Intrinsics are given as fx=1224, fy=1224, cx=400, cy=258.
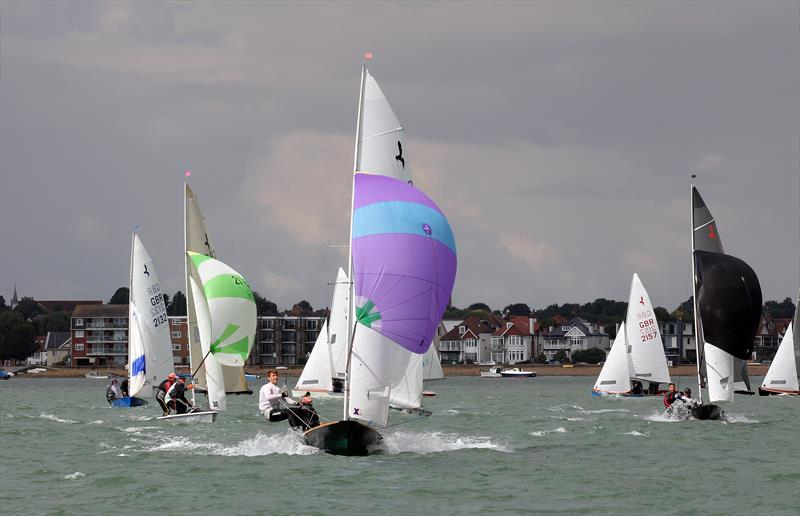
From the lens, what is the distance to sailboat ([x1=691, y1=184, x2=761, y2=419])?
43781 mm

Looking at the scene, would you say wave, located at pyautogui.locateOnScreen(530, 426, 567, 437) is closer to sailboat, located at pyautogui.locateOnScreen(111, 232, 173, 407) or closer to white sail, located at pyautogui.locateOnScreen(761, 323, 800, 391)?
sailboat, located at pyautogui.locateOnScreen(111, 232, 173, 407)

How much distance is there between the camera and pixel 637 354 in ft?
227

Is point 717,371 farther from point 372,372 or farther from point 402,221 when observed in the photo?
point 402,221

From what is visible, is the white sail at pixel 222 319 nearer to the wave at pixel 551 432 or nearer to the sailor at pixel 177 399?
the sailor at pixel 177 399

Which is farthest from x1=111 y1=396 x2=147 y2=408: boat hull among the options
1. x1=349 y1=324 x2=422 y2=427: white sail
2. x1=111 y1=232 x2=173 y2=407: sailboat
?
x1=349 y1=324 x2=422 y2=427: white sail

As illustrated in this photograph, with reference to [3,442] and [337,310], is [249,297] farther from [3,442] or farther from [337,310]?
[337,310]

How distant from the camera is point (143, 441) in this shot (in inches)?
1467

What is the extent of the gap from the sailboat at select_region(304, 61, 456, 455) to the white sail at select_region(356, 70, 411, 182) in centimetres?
130

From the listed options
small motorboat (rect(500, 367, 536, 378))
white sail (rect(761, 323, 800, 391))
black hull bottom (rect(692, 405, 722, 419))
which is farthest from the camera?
small motorboat (rect(500, 367, 536, 378))

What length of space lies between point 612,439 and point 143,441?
14.5 m

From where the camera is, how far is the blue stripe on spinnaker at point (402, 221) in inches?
1141

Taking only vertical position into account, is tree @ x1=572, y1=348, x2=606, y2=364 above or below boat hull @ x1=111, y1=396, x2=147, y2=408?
above

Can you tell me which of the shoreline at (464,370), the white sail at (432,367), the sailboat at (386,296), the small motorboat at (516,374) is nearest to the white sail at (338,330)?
the white sail at (432,367)

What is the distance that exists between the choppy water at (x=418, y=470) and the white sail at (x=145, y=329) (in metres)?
9.22
